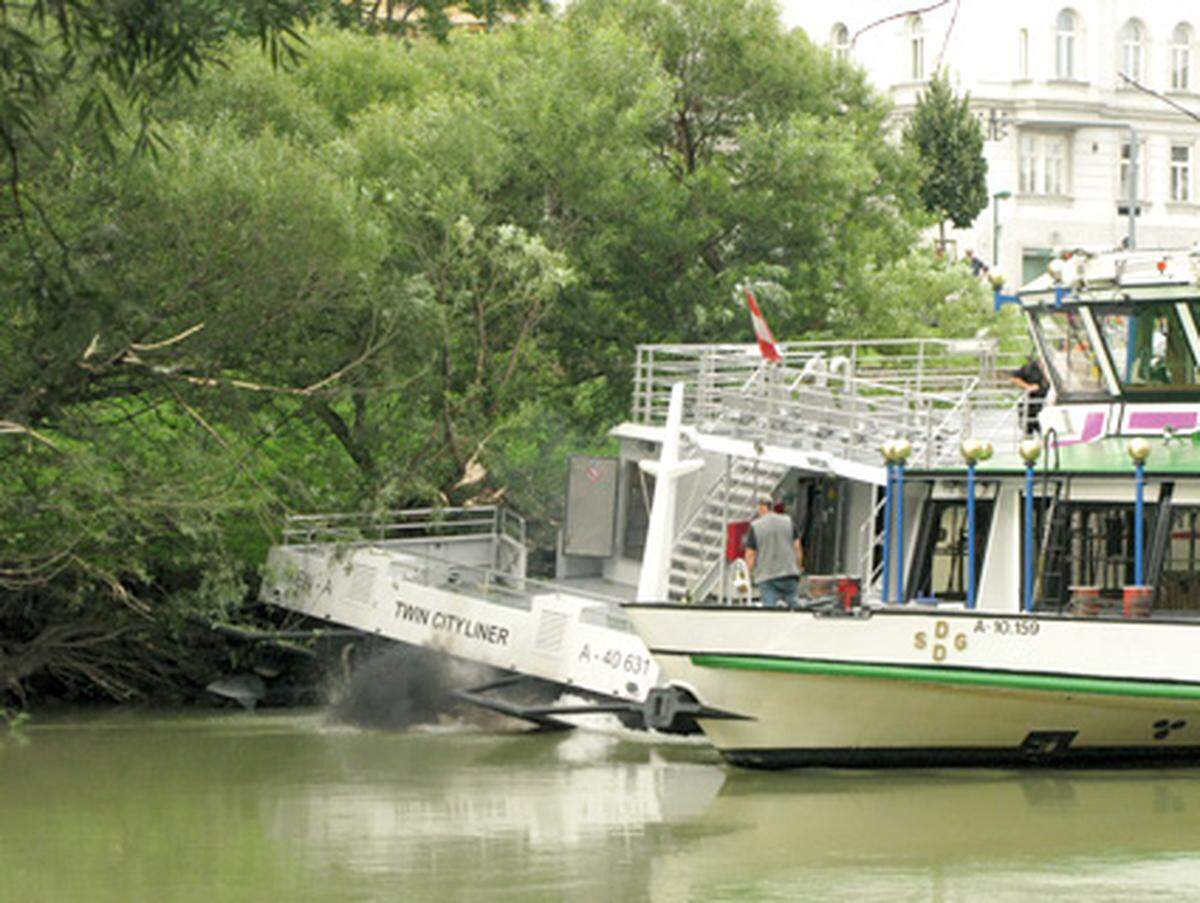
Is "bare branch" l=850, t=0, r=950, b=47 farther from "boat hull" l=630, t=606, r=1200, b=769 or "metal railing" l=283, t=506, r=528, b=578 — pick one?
"boat hull" l=630, t=606, r=1200, b=769

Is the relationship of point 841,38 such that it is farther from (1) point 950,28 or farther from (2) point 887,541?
(2) point 887,541

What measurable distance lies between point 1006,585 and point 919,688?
1.64 metres

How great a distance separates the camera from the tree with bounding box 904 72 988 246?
194ft

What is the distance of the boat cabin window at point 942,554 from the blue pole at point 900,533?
0.82 feet

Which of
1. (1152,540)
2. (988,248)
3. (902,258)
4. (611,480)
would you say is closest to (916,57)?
(988,248)

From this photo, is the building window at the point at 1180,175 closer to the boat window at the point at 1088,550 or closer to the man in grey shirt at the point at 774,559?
the boat window at the point at 1088,550

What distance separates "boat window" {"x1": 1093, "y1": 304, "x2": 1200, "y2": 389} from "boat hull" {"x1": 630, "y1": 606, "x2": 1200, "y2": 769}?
3171mm

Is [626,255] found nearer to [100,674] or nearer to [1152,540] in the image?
[100,674]

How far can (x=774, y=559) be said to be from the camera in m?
23.8

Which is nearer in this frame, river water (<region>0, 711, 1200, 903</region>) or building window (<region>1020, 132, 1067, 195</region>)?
river water (<region>0, 711, 1200, 903</region>)

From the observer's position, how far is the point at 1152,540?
23156mm

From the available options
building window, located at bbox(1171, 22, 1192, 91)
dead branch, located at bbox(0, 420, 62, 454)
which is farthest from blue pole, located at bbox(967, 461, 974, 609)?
building window, located at bbox(1171, 22, 1192, 91)

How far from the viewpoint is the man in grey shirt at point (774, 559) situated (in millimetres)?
23766

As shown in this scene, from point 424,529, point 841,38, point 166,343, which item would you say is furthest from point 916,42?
point 166,343
